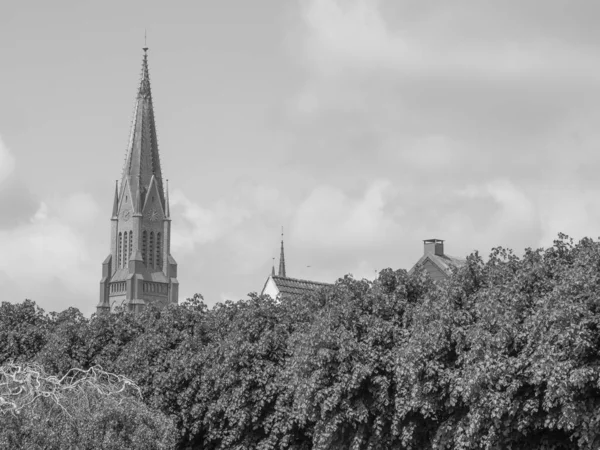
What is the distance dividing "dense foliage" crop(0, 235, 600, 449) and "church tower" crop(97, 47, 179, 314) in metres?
134

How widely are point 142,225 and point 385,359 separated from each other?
5899 inches

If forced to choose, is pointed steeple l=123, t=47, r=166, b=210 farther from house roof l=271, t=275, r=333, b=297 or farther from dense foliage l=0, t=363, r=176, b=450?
dense foliage l=0, t=363, r=176, b=450

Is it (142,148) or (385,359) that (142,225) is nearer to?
(142,148)

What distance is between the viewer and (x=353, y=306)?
3628 centimetres

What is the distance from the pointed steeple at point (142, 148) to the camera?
180875 mm

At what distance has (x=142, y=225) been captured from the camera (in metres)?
181

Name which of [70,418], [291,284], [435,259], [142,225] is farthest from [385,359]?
[142,225]

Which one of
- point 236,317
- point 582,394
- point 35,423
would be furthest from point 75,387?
point 582,394

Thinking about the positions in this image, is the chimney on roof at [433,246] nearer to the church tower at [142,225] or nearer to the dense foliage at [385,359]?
the dense foliage at [385,359]

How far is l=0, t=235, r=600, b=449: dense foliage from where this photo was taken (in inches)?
1139

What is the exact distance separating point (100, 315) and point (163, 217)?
139744mm

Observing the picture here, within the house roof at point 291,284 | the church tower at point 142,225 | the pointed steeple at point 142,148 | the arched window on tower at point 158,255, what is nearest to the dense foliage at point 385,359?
the house roof at point 291,284

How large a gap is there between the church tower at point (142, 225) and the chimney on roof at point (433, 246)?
4875 inches

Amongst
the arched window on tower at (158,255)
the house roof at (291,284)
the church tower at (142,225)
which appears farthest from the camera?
the arched window on tower at (158,255)
